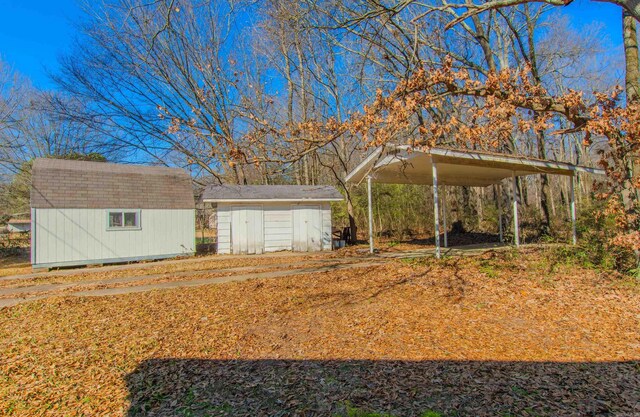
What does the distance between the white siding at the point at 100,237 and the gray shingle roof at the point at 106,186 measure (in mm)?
307

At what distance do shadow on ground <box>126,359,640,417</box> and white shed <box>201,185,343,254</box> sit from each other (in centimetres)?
983

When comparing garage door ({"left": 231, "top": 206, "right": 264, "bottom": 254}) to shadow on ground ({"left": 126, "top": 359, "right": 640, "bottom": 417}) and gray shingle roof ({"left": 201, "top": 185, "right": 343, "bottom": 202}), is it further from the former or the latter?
shadow on ground ({"left": 126, "top": 359, "right": 640, "bottom": 417})

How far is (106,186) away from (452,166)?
11.6 m

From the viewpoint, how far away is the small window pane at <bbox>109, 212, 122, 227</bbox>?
38.8 feet

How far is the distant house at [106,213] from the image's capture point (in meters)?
11.0

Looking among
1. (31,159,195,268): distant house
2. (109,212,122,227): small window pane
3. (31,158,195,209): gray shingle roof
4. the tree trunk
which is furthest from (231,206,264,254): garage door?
the tree trunk

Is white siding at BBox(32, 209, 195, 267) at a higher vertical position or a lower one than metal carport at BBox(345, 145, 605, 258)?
lower

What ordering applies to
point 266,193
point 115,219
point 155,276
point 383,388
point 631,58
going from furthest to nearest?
point 266,193 < point 115,219 < point 155,276 < point 631,58 < point 383,388

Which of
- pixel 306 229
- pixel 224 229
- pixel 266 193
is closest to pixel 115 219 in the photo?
pixel 224 229

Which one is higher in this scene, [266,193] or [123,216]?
[266,193]

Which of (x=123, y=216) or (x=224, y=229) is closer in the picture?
(x=123, y=216)

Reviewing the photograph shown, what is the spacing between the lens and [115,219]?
471 inches

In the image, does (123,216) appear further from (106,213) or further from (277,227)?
(277,227)

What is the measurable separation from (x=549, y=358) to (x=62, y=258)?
12.8 meters
